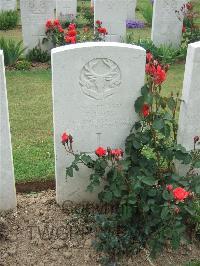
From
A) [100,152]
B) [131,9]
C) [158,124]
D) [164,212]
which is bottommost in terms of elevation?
[164,212]

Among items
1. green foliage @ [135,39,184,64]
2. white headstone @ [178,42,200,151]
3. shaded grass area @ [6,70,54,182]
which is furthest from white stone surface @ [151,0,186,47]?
white headstone @ [178,42,200,151]

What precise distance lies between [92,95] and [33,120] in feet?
8.48

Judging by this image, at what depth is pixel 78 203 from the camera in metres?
3.97

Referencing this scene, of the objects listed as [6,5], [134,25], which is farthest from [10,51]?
[134,25]

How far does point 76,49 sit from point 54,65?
8.5 inches

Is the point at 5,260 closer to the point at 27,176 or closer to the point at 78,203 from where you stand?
the point at 78,203

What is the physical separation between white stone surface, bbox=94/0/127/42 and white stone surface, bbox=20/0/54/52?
1056mm

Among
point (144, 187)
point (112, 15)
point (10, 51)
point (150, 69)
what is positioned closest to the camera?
point (144, 187)

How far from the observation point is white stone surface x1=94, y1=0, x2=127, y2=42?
8.73 metres

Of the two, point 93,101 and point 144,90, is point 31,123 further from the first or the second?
point 144,90

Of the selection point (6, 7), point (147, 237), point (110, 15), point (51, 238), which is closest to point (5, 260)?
point (51, 238)

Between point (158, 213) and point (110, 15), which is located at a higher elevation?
point (110, 15)

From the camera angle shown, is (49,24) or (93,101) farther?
(49,24)

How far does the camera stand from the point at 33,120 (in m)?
5.95
